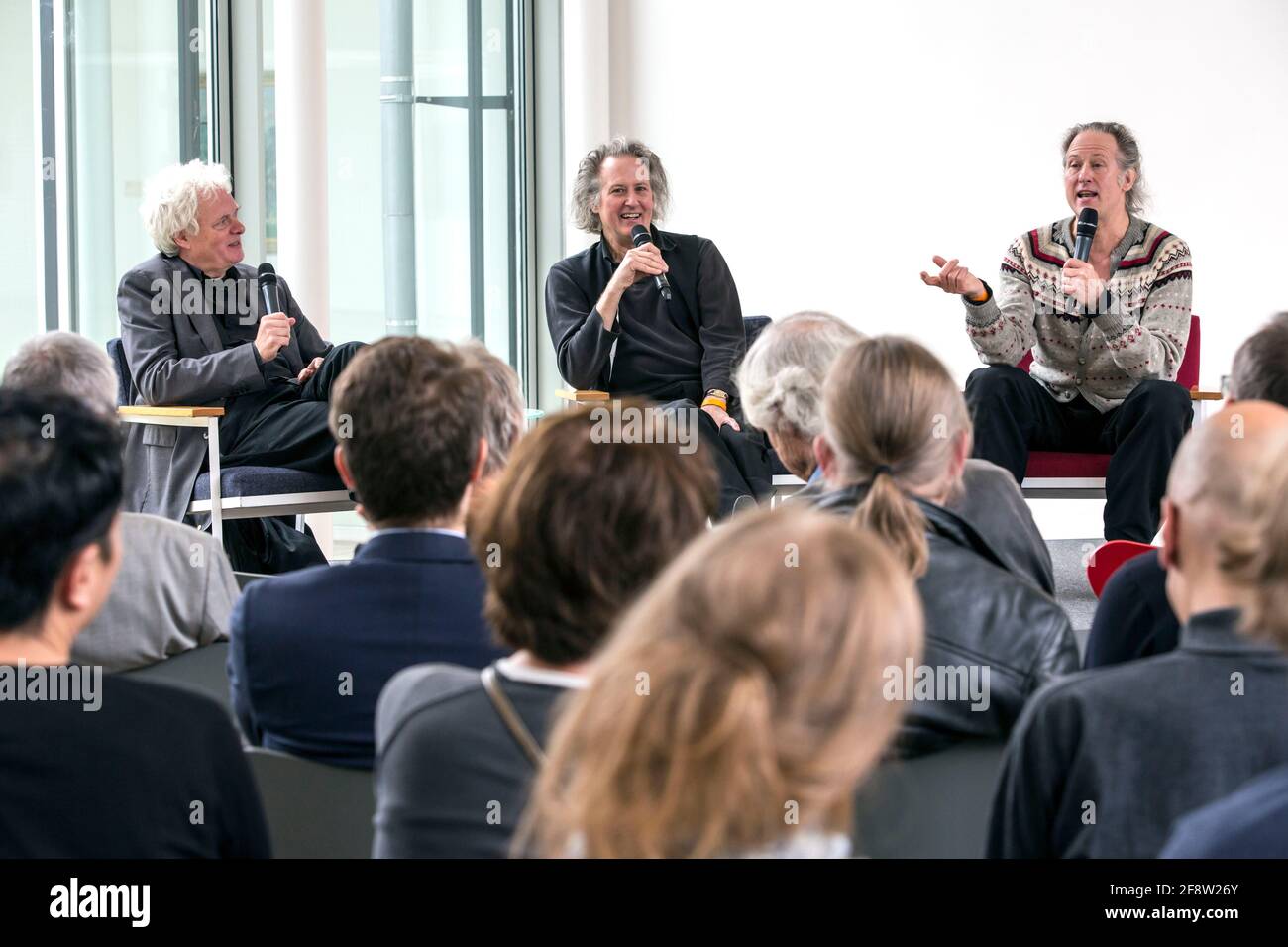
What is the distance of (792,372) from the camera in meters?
2.58

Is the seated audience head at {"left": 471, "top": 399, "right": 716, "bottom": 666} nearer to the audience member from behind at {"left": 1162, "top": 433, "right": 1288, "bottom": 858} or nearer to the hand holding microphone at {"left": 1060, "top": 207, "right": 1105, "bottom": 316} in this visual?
the audience member from behind at {"left": 1162, "top": 433, "right": 1288, "bottom": 858}

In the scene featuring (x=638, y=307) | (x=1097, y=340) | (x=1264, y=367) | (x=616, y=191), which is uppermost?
(x=616, y=191)

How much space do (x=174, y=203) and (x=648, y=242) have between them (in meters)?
→ 1.39

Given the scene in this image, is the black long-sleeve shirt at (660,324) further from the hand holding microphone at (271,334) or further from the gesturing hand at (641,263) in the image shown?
the hand holding microphone at (271,334)

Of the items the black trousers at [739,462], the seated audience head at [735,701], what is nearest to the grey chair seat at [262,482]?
the black trousers at [739,462]

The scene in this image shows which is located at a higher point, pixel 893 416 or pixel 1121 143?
pixel 1121 143

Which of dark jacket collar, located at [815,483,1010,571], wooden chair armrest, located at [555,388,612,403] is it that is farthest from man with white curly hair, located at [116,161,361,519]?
dark jacket collar, located at [815,483,1010,571]

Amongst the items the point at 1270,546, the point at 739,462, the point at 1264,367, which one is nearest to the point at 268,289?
the point at 739,462

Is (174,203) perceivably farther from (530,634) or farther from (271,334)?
(530,634)

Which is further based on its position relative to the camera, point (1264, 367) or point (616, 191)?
point (616, 191)

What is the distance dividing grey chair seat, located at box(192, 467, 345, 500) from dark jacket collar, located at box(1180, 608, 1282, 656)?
10.5 feet

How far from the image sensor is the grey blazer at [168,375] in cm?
406
